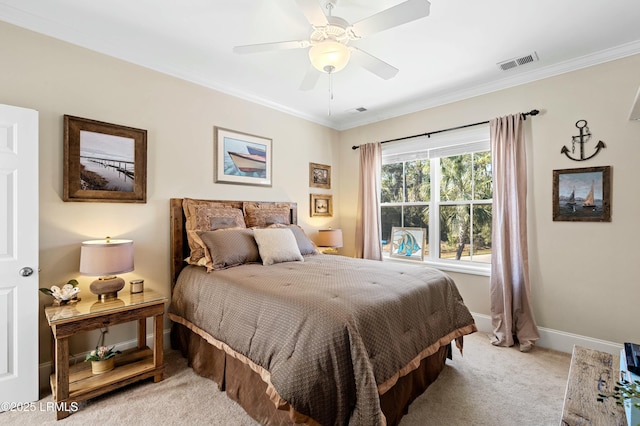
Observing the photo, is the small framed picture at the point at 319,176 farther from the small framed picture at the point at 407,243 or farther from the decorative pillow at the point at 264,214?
the small framed picture at the point at 407,243

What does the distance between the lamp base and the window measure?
3226 millimetres

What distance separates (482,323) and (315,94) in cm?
326

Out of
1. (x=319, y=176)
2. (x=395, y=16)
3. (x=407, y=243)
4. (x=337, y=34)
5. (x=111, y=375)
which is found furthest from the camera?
(x=319, y=176)

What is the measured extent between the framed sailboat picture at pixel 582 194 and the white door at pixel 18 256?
436cm

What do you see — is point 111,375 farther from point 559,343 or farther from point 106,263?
point 559,343

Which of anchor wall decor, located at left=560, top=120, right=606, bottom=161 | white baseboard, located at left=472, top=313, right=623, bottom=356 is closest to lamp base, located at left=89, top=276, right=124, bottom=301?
white baseboard, located at left=472, top=313, right=623, bottom=356

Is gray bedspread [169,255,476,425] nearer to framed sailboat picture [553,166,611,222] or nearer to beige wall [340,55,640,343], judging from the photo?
beige wall [340,55,640,343]

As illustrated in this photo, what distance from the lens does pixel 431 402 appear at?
6.81 ft

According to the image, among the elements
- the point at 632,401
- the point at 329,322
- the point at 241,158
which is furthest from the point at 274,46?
the point at 632,401

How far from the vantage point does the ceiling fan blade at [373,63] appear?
2.14m

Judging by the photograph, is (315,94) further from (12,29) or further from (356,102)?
(12,29)

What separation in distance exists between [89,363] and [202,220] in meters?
1.40

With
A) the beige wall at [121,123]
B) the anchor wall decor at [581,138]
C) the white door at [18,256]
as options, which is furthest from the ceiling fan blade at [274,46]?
the anchor wall decor at [581,138]

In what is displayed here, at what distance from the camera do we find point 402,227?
4215 millimetres
